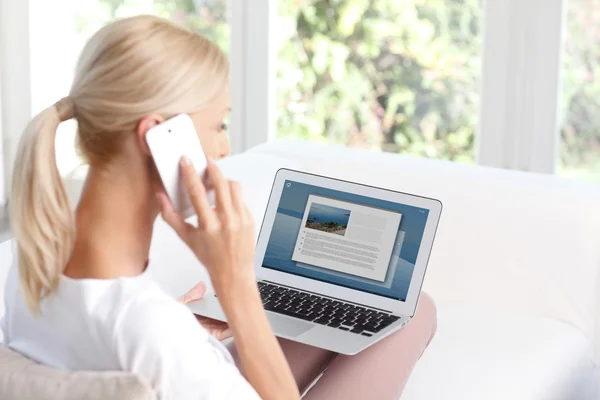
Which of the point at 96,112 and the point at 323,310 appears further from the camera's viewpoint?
the point at 323,310

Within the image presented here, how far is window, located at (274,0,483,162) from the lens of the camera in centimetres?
364

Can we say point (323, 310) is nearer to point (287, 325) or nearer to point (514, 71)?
point (287, 325)

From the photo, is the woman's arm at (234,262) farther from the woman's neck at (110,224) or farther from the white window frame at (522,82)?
the white window frame at (522,82)

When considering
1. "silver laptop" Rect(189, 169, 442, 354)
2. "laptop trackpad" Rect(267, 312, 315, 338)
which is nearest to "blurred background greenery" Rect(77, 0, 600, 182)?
"silver laptop" Rect(189, 169, 442, 354)

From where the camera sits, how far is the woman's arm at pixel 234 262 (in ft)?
4.03

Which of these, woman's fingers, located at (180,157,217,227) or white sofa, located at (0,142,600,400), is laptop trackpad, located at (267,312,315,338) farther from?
woman's fingers, located at (180,157,217,227)

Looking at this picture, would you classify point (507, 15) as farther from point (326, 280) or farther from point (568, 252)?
point (326, 280)

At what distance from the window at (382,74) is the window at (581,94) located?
34 cm

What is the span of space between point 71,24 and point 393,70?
1.43 m

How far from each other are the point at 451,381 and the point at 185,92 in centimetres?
86

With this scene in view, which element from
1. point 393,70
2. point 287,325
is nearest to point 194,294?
point 287,325

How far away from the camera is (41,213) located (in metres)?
1.20

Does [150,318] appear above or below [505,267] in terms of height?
above

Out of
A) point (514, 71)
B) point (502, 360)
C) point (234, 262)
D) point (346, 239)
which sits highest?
point (514, 71)
